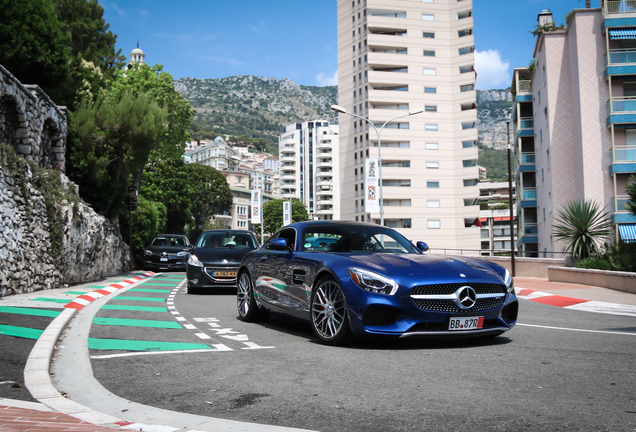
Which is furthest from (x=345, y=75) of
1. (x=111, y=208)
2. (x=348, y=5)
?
(x=111, y=208)

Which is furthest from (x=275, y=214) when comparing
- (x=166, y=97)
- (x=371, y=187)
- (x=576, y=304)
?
(x=576, y=304)

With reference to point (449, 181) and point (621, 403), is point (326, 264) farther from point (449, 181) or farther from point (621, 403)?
point (449, 181)

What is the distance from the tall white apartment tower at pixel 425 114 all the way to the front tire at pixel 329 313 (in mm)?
74550

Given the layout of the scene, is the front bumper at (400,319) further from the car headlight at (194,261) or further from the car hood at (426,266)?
the car headlight at (194,261)

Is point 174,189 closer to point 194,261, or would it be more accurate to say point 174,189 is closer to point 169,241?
point 169,241

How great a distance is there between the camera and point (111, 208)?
26484 mm

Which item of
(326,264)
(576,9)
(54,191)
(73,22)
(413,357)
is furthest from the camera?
(73,22)

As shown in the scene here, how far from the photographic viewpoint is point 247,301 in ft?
31.3

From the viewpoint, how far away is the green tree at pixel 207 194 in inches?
3580

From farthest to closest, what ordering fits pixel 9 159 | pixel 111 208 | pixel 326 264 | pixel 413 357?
pixel 111 208 < pixel 9 159 < pixel 326 264 < pixel 413 357

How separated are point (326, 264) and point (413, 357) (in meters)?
1.59

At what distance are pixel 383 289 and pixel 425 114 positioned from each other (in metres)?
79.4

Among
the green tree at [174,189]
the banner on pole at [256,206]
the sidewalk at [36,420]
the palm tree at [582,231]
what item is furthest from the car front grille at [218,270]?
the green tree at [174,189]

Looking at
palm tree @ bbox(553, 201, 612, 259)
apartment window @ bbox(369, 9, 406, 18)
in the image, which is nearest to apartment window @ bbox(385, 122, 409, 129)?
apartment window @ bbox(369, 9, 406, 18)
